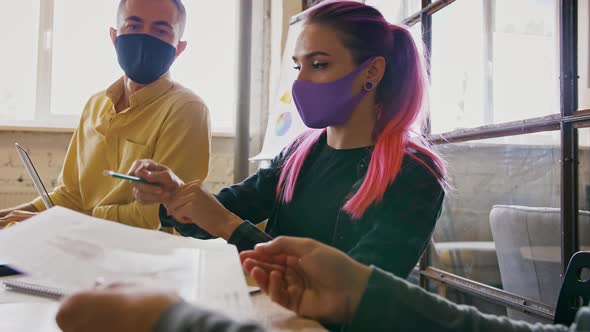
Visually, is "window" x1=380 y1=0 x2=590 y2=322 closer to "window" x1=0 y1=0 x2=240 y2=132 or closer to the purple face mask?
the purple face mask

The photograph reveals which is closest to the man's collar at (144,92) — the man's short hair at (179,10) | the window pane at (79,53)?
the man's short hair at (179,10)

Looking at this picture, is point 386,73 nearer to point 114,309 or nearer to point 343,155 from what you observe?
point 343,155

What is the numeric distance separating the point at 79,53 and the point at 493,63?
2480 millimetres

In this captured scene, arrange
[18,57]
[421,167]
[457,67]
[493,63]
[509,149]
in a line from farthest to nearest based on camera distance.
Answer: [18,57] → [457,67] → [493,63] → [509,149] → [421,167]

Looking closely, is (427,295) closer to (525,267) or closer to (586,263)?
(586,263)

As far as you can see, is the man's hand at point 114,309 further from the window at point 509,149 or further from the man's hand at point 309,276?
the window at point 509,149

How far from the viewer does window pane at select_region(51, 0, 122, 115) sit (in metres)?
2.95

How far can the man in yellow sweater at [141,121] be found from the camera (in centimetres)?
134

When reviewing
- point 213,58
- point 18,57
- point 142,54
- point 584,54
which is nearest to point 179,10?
point 142,54

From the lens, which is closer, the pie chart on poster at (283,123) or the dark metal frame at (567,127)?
Answer: the dark metal frame at (567,127)

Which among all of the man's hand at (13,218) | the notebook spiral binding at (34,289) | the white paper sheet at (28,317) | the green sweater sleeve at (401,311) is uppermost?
the man's hand at (13,218)

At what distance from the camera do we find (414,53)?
104cm

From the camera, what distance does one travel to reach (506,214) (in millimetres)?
1268

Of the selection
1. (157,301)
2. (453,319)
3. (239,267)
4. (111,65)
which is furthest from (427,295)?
(111,65)
